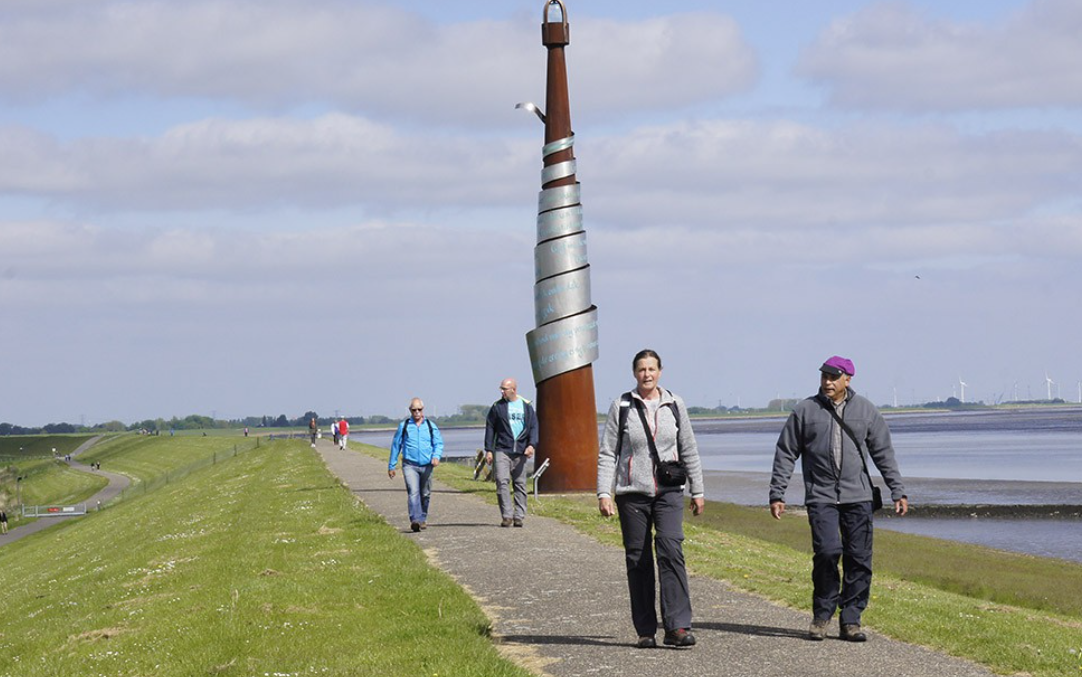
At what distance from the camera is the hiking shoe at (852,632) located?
10773 millimetres

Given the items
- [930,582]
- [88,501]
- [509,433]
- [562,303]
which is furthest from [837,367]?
[88,501]

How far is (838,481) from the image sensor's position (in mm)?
10797

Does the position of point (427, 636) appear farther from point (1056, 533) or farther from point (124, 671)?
point (1056, 533)

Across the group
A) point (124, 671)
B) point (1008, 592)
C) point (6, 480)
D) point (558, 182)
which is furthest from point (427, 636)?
point (6, 480)

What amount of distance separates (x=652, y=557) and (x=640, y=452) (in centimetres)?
80

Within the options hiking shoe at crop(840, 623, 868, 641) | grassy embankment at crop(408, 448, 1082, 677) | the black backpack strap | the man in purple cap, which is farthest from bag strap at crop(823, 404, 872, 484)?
the black backpack strap

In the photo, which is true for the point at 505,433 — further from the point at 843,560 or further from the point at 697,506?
the point at 843,560

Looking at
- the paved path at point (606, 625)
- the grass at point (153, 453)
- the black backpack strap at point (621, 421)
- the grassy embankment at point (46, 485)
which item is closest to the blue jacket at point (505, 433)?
the paved path at point (606, 625)

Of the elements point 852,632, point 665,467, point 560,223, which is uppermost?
point 560,223

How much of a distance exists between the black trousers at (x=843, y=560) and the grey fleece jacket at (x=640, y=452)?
3.36 ft

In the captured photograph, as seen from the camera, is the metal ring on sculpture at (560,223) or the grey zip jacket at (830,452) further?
the metal ring on sculpture at (560,223)

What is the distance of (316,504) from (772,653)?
17.1 meters

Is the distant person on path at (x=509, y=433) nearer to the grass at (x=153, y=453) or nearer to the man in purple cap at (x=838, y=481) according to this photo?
the man in purple cap at (x=838, y=481)

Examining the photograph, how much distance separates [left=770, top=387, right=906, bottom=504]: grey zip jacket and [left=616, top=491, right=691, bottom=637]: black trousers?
2.78 feet
